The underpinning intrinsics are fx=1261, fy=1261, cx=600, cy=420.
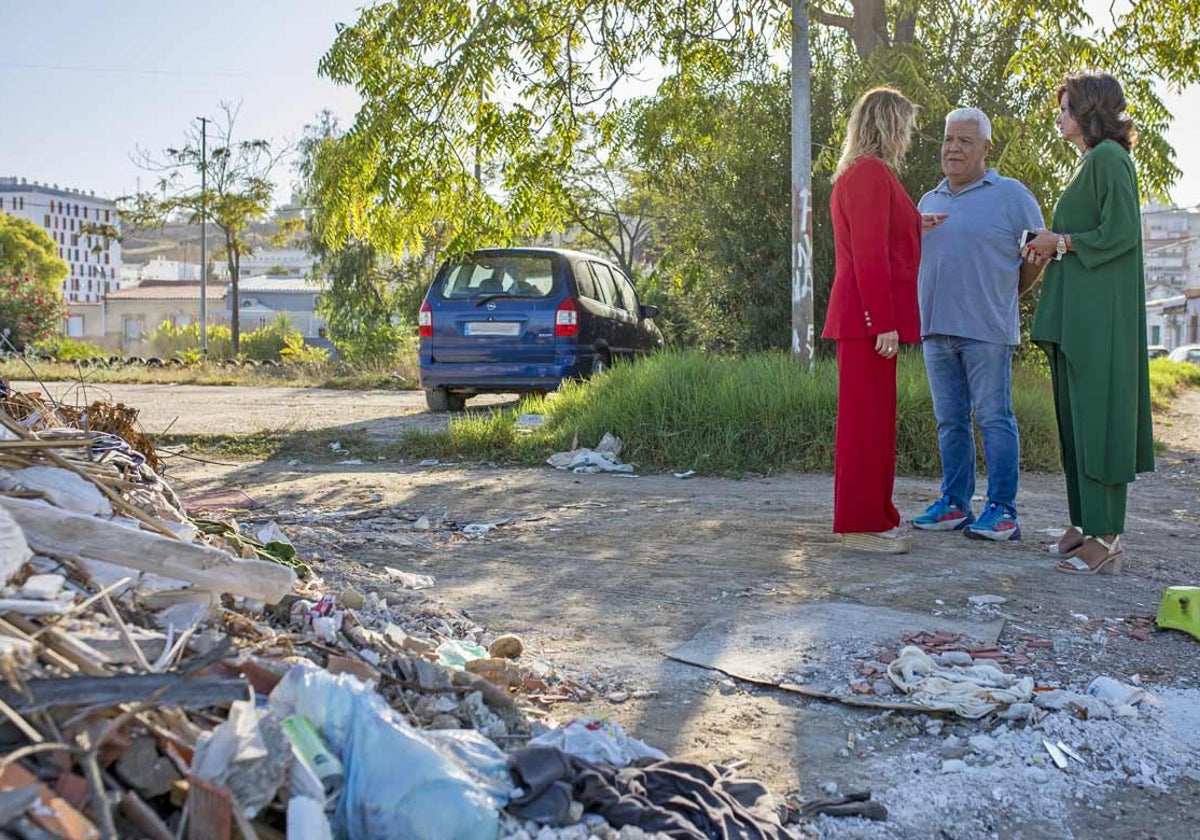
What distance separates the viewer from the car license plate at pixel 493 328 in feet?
42.9

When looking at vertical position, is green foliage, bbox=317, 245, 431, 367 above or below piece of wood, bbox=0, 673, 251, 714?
above

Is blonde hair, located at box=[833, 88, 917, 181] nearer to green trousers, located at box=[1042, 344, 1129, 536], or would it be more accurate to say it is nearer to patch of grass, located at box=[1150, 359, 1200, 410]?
green trousers, located at box=[1042, 344, 1129, 536]

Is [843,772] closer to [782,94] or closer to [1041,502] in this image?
[1041,502]

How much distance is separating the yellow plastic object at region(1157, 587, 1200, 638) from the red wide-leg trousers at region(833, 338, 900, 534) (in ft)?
4.87

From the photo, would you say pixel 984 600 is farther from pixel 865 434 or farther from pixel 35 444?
pixel 35 444

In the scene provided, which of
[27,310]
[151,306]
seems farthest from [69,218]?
[27,310]

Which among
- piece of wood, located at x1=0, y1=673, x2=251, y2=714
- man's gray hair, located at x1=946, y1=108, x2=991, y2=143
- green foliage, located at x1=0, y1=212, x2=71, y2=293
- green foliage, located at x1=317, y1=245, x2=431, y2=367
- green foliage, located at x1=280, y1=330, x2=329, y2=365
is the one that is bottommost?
piece of wood, located at x1=0, y1=673, x2=251, y2=714

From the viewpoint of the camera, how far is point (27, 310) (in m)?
33.2

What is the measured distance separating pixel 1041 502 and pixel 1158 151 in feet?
23.0

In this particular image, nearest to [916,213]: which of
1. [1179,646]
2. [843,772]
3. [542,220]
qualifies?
[1179,646]

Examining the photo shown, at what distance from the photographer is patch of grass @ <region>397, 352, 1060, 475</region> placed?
9.52 meters

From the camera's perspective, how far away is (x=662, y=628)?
4652 mm

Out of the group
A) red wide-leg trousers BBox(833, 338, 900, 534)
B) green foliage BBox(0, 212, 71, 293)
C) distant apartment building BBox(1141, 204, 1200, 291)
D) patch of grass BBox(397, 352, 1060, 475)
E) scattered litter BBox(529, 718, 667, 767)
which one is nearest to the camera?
scattered litter BBox(529, 718, 667, 767)

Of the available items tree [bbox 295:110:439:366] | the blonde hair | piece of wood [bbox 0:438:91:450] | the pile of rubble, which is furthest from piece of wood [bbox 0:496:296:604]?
tree [bbox 295:110:439:366]
